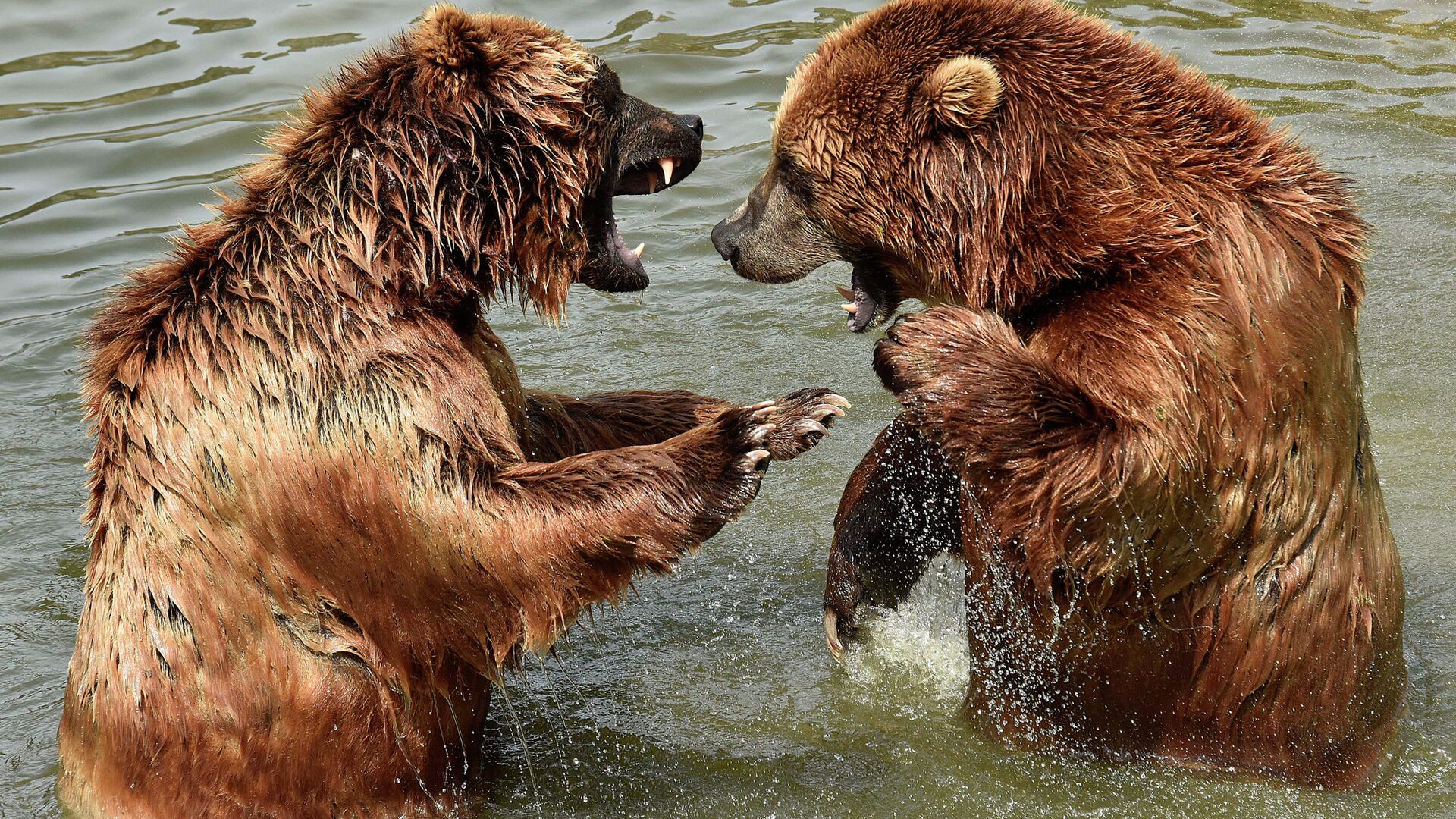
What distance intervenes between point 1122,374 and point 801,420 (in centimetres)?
105

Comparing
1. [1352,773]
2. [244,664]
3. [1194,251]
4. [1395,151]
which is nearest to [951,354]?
[1194,251]

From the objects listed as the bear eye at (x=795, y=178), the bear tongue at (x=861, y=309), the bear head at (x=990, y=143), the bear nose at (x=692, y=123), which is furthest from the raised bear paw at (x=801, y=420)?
the bear nose at (x=692, y=123)

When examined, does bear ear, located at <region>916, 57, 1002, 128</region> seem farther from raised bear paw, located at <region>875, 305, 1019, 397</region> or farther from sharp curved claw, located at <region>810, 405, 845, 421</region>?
sharp curved claw, located at <region>810, 405, 845, 421</region>

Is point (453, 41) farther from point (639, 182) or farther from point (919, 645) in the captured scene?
point (919, 645)

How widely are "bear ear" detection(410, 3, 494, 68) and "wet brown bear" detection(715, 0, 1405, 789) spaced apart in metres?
1.12

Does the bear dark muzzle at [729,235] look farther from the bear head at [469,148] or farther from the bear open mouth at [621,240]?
the bear head at [469,148]

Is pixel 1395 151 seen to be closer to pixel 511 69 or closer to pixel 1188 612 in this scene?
pixel 1188 612

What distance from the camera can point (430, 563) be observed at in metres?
4.57

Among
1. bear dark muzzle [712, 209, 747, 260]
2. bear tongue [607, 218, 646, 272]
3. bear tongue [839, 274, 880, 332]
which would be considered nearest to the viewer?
bear tongue [607, 218, 646, 272]

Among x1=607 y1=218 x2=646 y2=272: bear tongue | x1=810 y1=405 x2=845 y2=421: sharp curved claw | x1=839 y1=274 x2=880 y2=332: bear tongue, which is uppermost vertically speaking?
x1=607 y1=218 x2=646 y2=272: bear tongue

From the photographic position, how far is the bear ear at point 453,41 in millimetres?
4828

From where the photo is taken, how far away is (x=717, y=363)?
807cm

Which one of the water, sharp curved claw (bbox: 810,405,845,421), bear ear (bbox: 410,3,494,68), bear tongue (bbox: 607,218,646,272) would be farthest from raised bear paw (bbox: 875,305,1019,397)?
bear ear (bbox: 410,3,494,68)

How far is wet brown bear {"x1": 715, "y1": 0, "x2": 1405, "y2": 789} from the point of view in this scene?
4.38 metres
